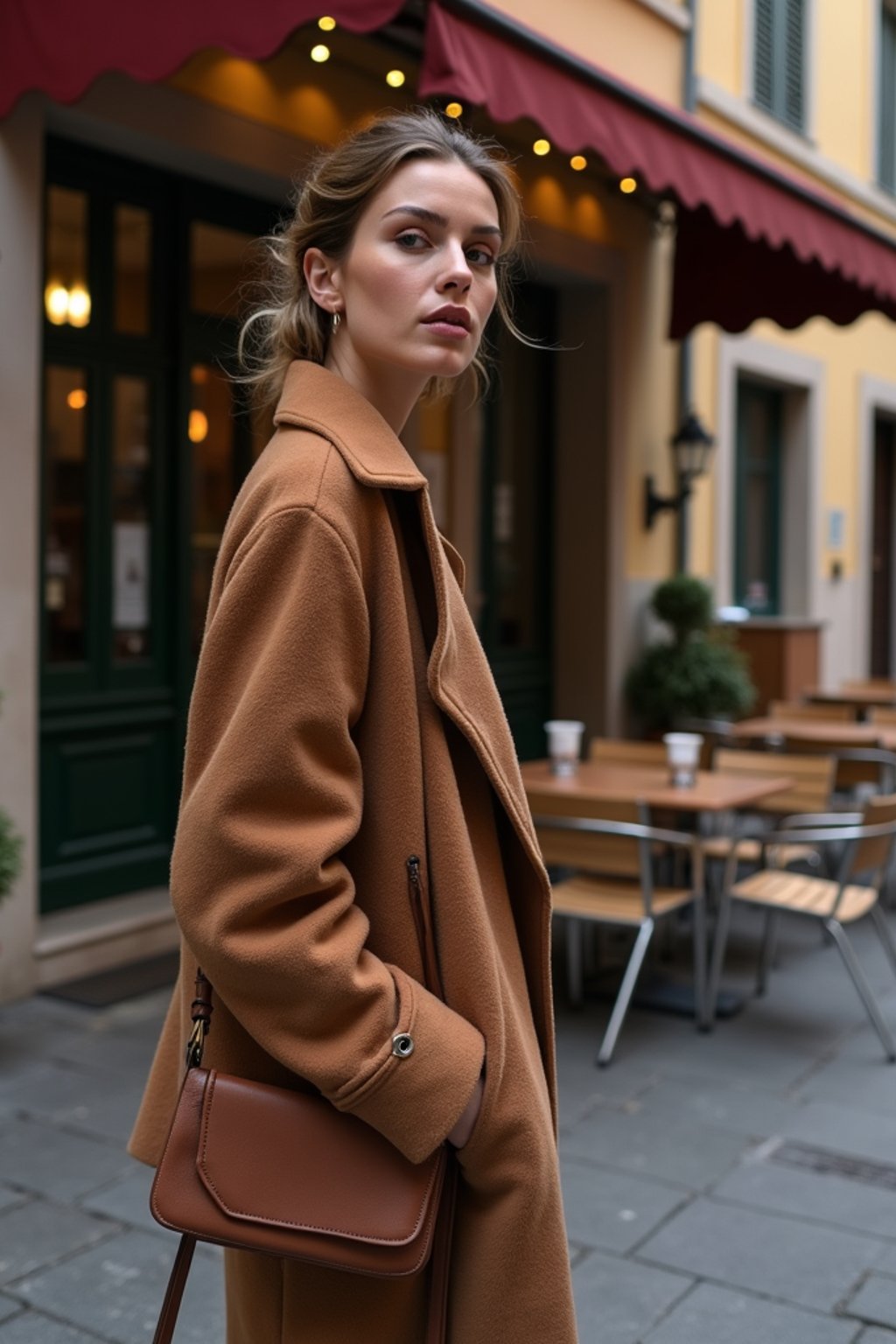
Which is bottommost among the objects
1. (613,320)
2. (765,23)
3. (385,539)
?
(385,539)

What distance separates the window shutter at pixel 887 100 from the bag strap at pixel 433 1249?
42.8 feet

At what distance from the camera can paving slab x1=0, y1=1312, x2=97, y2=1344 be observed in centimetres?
299

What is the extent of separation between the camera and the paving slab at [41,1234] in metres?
3.33

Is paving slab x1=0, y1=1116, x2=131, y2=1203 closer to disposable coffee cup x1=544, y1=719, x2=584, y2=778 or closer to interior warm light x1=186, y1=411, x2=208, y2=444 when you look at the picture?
disposable coffee cup x1=544, y1=719, x2=584, y2=778

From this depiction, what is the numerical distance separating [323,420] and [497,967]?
2.03ft

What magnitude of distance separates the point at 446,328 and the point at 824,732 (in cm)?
647

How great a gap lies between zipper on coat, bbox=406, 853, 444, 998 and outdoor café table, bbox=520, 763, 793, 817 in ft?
11.9

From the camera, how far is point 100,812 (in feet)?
20.4

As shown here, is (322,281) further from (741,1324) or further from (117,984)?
(117,984)

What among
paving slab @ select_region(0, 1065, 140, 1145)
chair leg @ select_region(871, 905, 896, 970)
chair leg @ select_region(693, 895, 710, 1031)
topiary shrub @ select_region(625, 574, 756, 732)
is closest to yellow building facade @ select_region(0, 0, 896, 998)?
topiary shrub @ select_region(625, 574, 756, 732)

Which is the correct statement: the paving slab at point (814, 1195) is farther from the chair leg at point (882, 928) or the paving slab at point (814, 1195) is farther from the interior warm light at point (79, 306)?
the interior warm light at point (79, 306)

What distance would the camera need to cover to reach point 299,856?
4.55 ft

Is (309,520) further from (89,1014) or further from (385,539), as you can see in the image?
(89,1014)

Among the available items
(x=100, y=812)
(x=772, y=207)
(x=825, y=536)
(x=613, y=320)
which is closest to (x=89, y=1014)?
(x=100, y=812)
